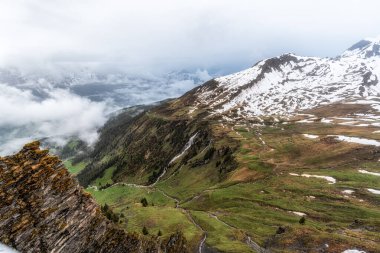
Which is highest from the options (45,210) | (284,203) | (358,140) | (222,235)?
(45,210)

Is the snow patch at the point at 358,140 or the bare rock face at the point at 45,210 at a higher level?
the bare rock face at the point at 45,210

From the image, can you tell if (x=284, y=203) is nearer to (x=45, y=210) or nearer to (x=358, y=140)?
(x=358, y=140)

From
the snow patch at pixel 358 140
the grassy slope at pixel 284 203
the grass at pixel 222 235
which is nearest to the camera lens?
the grass at pixel 222 235

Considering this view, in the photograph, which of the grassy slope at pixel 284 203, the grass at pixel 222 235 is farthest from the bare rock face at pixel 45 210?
the grassy slope at pixel 284 203

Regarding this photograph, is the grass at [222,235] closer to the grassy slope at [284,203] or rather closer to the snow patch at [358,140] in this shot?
the grassy slope at [284,203]

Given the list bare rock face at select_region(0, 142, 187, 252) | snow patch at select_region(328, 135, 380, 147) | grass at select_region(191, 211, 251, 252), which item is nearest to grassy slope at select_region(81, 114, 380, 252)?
grass at select_region(191, 211, 251, 252)

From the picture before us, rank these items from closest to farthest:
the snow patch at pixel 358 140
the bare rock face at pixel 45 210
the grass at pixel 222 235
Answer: the bare rock face at pixel 45 210 < the grass at pixel 222 235 < the snow patch at pixel 358 140

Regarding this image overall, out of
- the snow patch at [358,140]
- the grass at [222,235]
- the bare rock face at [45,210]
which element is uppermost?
the bare rock face at [45,210]

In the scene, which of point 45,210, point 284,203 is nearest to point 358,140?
point 284,203

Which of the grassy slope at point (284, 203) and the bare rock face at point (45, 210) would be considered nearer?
the bare rock face at point (45, 210)

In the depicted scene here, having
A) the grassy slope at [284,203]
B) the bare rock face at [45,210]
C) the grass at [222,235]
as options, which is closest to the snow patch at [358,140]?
the grassy slope at [284,203]

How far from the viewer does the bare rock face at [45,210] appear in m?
36.0

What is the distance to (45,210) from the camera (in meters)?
39.3

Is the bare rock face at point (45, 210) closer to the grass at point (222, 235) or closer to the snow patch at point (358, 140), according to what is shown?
the grass at point (222, 235)
